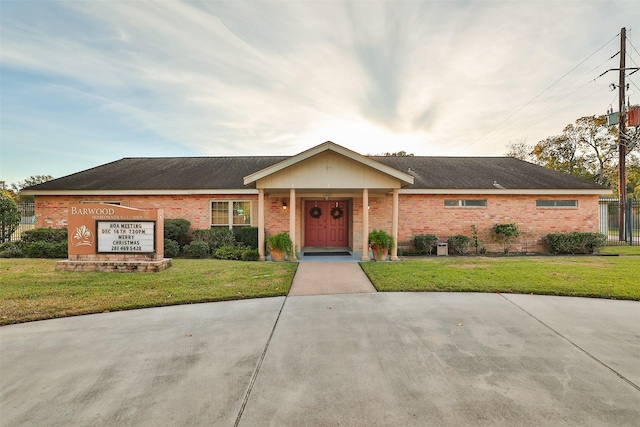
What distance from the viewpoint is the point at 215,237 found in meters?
12.3

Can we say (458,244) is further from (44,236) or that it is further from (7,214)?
(7,214)

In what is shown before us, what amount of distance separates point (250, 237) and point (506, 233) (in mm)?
11605

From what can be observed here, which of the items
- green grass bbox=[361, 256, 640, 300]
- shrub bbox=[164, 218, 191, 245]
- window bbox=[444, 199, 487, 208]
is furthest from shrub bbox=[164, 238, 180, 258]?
window bbox=[444, 199, 487, 208]

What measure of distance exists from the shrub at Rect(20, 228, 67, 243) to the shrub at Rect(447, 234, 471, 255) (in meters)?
16.6

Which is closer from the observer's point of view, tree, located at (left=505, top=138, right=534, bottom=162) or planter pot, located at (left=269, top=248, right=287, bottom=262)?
planter pot, located at (left=269, top=248, right=287, bottom=262)

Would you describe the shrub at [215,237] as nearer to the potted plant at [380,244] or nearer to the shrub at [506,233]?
the potted plant at [380,244]

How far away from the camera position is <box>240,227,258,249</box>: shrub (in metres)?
12.0

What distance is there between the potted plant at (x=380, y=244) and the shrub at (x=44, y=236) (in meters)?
12.6

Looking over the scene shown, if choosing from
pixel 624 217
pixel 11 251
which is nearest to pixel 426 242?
pixel 624 217

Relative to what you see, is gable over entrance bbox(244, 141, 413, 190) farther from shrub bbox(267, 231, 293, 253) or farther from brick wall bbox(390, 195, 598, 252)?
brick wall bbox(390, 195, 598, 252)

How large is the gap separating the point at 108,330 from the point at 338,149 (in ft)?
26.8

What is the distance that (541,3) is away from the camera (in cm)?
991

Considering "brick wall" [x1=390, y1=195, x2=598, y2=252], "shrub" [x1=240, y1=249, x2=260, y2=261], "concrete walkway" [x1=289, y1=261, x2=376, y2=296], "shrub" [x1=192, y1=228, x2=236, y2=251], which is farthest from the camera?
"brick wall" [x1=390, y1=195, x2=598, y2=252]

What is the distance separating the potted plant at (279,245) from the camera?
10.2 m
